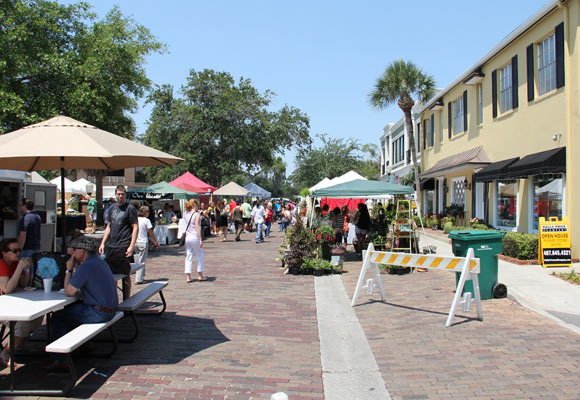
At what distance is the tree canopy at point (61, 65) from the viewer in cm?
1447

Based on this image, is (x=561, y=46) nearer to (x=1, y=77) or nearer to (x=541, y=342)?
(x=541, y=342)

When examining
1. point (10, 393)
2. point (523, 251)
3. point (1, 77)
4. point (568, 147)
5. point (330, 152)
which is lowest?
point (10, 393)

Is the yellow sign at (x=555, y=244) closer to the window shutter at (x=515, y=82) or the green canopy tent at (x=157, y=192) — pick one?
the window shutter at (x=515, y=82)

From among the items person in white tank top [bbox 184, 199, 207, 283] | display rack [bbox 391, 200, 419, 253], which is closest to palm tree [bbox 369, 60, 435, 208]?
display rack [bbox 391, 200, 419, 253]

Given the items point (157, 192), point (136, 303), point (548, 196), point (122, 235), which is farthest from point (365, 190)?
point (157, 192)

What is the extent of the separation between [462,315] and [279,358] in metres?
3.17

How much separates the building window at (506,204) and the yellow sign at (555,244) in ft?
14.9

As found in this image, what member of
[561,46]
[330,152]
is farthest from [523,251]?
[330,152]

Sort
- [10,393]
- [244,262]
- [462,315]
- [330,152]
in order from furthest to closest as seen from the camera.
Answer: [330,152], [244,262], [462,315], [10,393]

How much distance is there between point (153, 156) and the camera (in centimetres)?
617

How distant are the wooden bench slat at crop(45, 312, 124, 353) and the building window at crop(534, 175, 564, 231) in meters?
11.8

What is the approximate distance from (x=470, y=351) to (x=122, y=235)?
16.6ft

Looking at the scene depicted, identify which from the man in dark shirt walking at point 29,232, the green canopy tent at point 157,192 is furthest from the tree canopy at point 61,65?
the man in dark shirt walking at point 29,232

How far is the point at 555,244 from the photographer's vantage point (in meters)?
11.1
